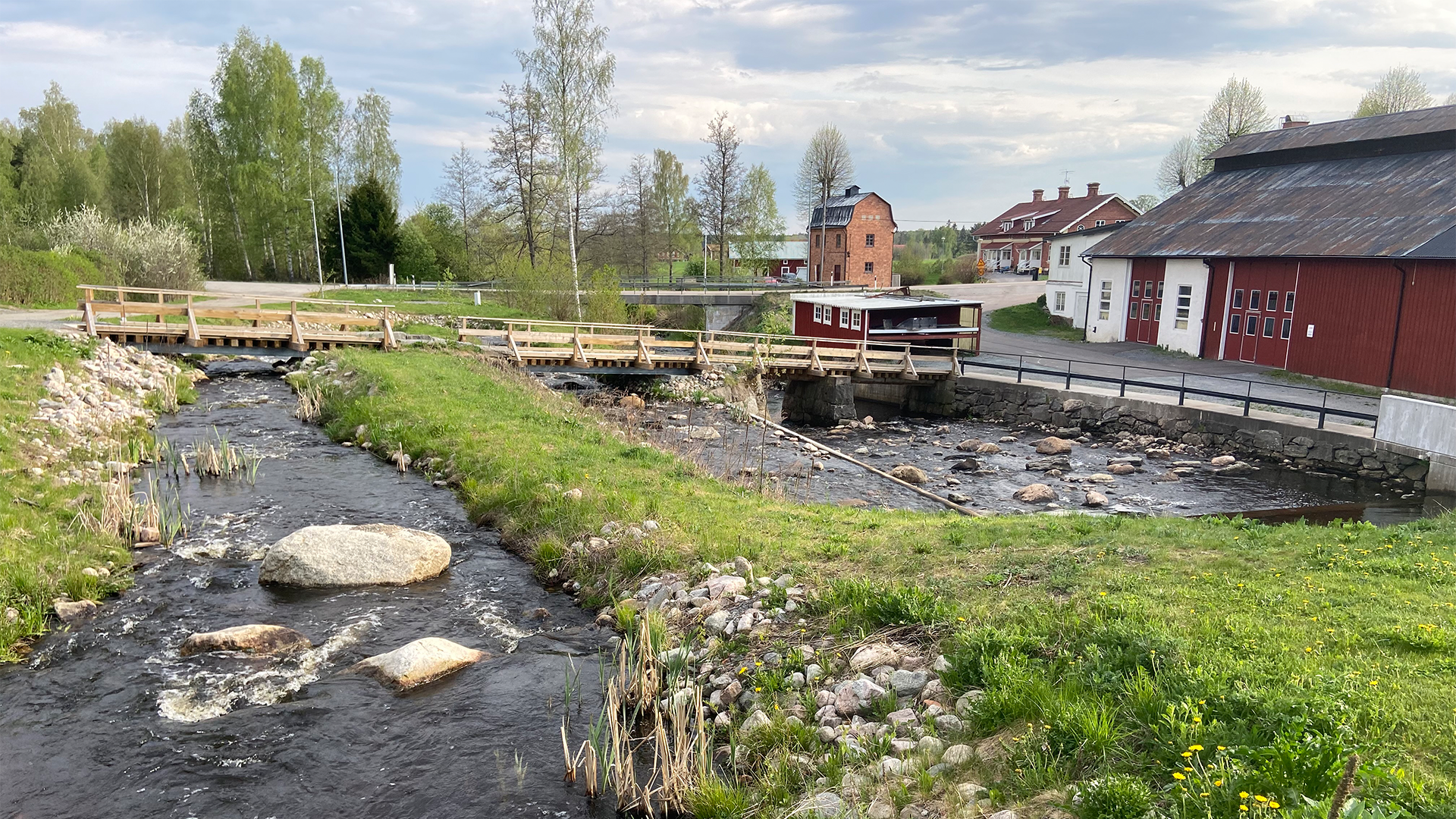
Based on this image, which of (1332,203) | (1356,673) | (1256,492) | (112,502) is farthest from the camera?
(1332,203)

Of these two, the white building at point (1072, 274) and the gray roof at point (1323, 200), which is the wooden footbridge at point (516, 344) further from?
the white building at point (1072, 274)

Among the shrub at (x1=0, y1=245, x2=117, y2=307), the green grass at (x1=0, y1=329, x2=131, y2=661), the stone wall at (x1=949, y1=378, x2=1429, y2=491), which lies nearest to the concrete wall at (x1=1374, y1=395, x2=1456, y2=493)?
the stone wall at (x1=949, y1=378, x2=1429, y2=491)

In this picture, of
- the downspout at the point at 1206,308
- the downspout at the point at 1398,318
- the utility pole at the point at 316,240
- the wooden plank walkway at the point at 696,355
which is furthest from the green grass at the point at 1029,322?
the utility pole at the point at 316,240

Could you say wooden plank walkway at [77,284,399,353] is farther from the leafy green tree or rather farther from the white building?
the white building

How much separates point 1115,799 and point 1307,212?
108 feet

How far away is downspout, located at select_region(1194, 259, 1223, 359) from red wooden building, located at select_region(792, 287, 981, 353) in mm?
8097

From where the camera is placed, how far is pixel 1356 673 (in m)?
5.38

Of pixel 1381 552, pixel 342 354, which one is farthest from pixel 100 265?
pixel 1381 552

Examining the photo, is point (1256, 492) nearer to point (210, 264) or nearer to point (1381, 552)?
point (1381, 552)

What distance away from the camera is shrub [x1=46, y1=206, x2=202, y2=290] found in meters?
35.3

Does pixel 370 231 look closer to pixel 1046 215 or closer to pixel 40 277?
pixel 40 277

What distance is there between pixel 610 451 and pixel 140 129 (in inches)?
2197

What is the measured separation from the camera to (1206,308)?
3131 cm

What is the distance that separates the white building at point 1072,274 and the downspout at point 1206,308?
24.7ft
